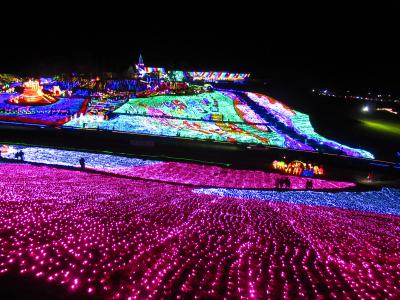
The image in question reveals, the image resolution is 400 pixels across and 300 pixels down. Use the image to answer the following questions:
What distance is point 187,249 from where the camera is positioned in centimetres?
612

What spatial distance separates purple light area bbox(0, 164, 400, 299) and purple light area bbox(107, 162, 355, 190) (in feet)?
23.5

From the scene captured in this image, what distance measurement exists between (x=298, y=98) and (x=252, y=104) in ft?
14.3

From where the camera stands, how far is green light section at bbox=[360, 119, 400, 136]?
90.2 ft

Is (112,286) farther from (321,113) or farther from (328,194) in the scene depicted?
(321,113)

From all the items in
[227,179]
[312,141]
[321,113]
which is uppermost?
[321,113]

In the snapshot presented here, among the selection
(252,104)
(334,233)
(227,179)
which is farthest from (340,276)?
(252,104)

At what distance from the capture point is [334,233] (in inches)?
324

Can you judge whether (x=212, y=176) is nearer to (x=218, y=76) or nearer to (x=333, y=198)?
(x=333, y=198)

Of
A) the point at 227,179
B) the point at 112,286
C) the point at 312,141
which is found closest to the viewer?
the point at 112,286

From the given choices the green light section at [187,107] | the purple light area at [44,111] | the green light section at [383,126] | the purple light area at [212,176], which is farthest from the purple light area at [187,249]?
the green light section at [383,126]

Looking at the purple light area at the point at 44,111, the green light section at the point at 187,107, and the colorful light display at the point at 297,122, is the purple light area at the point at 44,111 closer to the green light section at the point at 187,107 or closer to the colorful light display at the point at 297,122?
the green light section at the point at 187,107

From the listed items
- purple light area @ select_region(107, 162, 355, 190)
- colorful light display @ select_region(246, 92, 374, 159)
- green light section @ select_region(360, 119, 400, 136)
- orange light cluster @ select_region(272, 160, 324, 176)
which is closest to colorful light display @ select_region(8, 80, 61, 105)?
purple light area @ select_region(107, 162, 355, 190)

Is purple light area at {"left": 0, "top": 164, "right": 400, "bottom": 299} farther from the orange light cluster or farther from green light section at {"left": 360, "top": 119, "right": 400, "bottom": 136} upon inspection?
green light section at {"left": 360, "top": 119, "right": 400, "bottom": 136}

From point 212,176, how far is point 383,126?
55.9 ft
